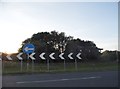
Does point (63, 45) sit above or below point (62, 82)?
above

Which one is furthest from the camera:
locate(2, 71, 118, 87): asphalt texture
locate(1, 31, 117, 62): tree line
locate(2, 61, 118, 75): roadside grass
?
locate(1, 31, 117, 62): tree line

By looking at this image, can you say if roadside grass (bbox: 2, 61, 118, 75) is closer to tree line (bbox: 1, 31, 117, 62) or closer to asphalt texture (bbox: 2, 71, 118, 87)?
asphalt texture (bbox: 2, 71, 118, 87)

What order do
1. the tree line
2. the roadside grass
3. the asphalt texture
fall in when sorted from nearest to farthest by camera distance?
the asphalt texture, the roadside grass, the tree line

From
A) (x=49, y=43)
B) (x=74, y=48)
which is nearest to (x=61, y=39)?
(x=49, y=43)

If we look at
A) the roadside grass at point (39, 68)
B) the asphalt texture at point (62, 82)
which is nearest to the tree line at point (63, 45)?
the roadside grass at point (39, 68)

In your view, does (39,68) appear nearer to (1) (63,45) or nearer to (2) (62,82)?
(2) (62,82)

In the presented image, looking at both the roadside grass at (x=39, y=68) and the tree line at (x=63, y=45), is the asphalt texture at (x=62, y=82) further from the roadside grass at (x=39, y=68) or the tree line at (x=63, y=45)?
the tree line at (x=63, y=45)

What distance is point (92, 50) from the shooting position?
53000 millimetres

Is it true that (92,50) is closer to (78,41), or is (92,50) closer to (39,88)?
(78,41)

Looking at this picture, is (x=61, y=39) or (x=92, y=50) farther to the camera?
(x=61, y=39)

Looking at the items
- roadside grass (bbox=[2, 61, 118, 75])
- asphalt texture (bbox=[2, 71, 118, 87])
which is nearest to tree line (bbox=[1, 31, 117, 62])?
roadside grass (bbox=[2, 61, 118, 75])

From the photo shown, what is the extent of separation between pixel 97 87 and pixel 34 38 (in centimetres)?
5096

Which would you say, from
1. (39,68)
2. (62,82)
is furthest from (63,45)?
(62,82)

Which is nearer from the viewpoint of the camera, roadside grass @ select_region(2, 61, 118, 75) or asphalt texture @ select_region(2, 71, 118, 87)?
asphalt texture @ select_region(2, 71, 118, 87)
